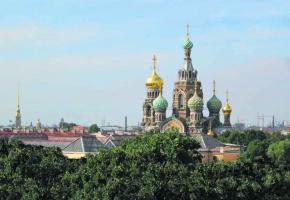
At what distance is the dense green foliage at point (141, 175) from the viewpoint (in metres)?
40.1

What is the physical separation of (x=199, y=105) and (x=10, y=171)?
277ft

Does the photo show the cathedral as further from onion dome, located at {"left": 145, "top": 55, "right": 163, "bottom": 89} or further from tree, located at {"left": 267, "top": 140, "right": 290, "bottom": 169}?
tree, located at {"left": 267, "top": 140, "right": 290, "bottom": 169}

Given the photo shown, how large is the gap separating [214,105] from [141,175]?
311 ft

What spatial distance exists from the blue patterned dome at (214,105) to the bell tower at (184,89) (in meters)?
2.65

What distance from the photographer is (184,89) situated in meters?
134

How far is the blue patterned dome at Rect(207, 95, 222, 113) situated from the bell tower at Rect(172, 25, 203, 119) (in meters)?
2.65

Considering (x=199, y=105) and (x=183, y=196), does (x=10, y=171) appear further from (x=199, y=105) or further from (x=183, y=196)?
(x=199, y=105)

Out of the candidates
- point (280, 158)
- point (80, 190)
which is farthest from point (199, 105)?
point (80, 190)

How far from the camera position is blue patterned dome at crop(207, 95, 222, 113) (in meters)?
135

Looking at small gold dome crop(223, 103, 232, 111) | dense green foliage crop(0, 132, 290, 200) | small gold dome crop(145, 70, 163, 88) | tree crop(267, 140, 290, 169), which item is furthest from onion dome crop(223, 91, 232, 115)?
dense green foliage crop(0, 132, 290, 200)

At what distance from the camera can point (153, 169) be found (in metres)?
41.4

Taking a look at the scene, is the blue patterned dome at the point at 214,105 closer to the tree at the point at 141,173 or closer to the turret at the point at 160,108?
the turret at the point at 160,108

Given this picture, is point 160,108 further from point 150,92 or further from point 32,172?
point 32,172

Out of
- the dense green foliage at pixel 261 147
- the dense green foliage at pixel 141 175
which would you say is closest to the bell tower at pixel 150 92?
the dense green foliage at pixel 261 147
